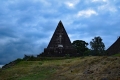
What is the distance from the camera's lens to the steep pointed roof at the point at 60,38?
1081 inches

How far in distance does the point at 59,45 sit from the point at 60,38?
910 millimetres

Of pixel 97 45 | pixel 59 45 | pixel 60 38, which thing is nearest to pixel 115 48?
pixel 59 45

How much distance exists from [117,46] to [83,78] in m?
14.8

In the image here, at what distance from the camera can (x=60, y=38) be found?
27.6 metres

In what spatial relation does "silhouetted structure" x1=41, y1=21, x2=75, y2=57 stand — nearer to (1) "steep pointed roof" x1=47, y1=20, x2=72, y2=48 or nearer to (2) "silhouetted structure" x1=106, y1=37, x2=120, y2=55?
(1) "steep pointed roof" x1=47, y1=20, x2=72, y2=48

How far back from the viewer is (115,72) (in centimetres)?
1007

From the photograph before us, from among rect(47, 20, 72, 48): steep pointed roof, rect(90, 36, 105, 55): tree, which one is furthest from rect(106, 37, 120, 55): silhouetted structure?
rect(90, 36, 105, 55): tree

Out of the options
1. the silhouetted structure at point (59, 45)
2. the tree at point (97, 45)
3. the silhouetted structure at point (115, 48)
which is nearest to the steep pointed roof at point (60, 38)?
the silhouetted structure at point (59, 45)

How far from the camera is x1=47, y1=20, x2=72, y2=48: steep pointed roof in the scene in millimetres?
27469

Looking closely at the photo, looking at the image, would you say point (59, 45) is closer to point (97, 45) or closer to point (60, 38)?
point (60, 38)

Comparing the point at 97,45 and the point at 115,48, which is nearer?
the point at 115,48

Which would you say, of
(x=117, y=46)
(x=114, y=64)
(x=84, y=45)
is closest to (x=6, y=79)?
(x=114, y=64)

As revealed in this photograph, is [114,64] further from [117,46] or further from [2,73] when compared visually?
[117,46]

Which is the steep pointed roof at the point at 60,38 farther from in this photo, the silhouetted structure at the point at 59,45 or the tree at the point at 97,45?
the tree at the point at 97,45
